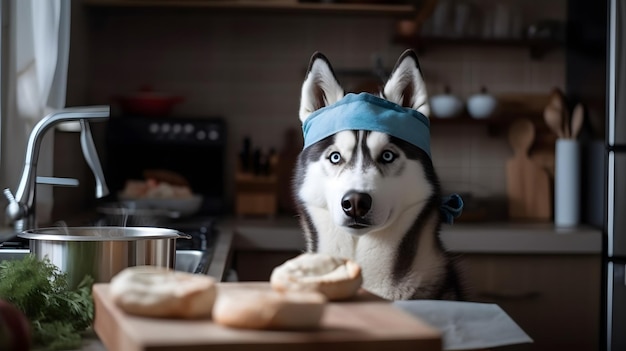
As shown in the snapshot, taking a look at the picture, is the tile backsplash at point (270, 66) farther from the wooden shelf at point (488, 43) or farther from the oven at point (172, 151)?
the oven at point (172, 151)

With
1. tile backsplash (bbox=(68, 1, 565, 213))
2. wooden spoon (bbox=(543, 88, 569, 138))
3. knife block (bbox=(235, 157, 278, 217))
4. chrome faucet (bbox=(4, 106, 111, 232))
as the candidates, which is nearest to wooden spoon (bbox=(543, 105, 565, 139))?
wooden spoon (bbox=(543, 88, 569, 138))

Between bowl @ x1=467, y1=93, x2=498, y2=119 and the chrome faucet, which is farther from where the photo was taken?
bowl @ x1=467, y1=93, x2=498, y2=119

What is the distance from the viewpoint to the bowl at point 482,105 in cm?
303

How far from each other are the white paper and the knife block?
202cm

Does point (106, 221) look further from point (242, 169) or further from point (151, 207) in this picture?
point (242, 169)

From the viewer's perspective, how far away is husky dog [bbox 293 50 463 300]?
1155mm

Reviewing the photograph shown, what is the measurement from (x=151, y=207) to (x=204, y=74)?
0.71 metres

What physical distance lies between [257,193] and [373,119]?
6.09 feet

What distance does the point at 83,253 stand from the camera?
3.42ft

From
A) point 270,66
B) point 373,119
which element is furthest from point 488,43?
point 373,119

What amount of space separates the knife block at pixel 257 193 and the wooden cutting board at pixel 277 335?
7.34 feet

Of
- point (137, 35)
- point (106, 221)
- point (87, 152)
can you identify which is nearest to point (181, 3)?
point (137, 35)

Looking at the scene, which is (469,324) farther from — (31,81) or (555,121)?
(555,121)

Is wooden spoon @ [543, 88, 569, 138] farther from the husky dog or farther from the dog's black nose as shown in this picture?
the dog's black nose
